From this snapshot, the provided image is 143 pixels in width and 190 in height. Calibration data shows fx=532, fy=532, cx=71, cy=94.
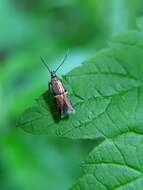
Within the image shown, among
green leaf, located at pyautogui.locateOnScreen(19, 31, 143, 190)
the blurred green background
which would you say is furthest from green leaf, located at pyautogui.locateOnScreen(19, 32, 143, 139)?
the blurred green background

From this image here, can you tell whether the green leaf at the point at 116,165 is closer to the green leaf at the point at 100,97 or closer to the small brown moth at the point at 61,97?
the green leaf at the point at 100,97

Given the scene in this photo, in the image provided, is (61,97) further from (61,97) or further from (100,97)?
(100,97)

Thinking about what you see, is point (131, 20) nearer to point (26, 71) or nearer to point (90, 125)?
point (26, 71)

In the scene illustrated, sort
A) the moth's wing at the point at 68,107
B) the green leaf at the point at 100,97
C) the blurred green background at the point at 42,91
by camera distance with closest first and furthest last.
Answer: the green leaf at the point at 100,97
the moth's wing at the point at 68,107
the blurred green background at the point at 42,91

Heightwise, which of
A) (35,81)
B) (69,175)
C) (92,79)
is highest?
(92,79)

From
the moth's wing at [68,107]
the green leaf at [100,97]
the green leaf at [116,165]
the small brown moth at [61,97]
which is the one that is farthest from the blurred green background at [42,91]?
the green leaf at [116,165]

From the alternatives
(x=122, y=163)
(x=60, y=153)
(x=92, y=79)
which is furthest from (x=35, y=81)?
(x=122, y=163)

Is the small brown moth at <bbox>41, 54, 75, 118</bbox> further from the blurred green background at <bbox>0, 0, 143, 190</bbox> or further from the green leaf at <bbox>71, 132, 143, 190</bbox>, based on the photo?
the blurred green background at <bbox>0, 0, 143, 190</bbox>
